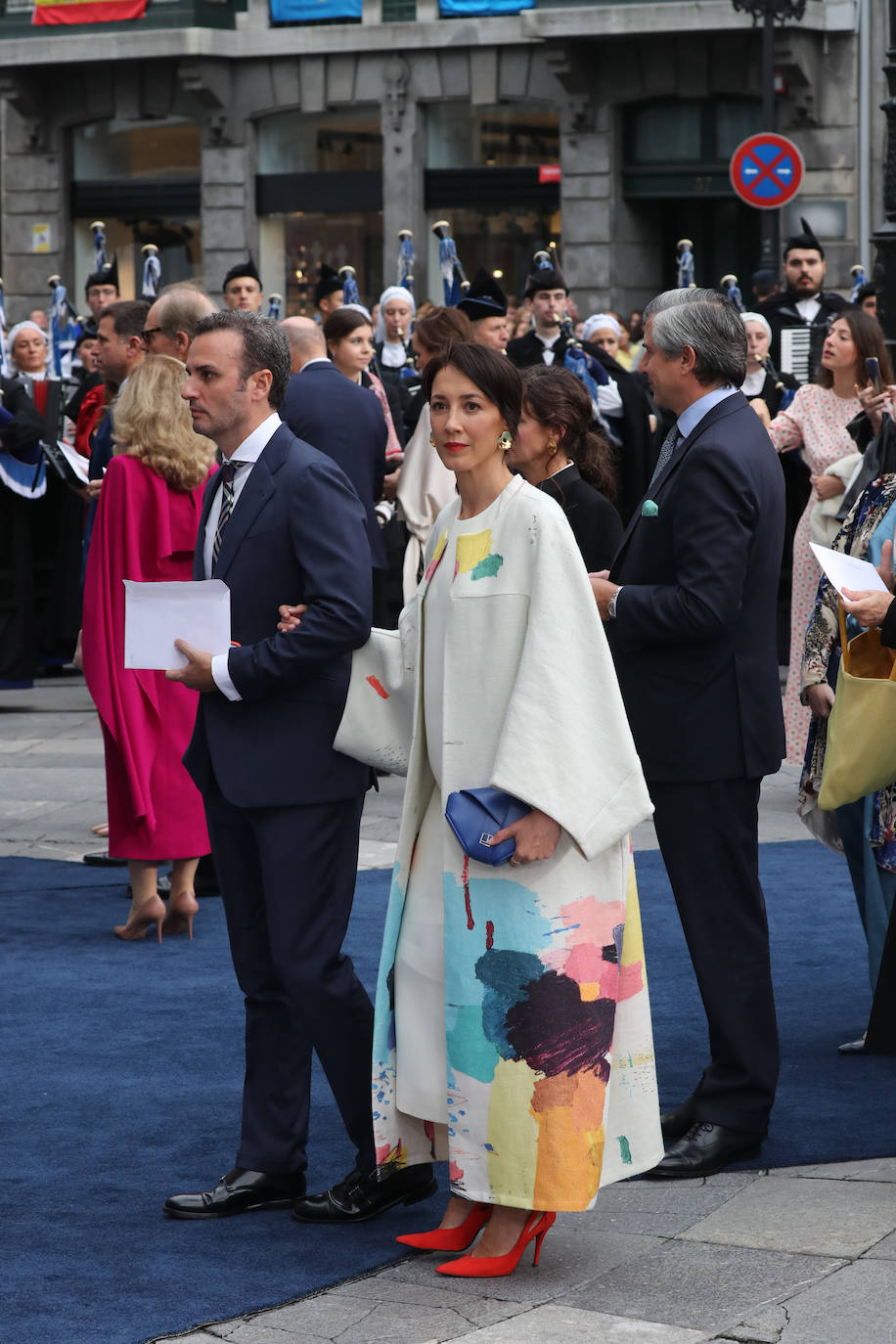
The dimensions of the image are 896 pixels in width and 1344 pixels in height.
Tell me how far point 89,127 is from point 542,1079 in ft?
90.8

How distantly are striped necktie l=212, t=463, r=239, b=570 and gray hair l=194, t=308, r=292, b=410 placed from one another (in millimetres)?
167

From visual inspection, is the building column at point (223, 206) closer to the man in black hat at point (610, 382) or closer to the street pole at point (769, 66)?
the street pole at point (769, 66)

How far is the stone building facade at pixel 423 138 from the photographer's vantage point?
24.9 m

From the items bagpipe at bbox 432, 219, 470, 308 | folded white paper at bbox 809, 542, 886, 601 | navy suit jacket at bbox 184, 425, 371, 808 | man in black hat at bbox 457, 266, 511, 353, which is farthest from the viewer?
bagpipe at bbox 432, 219, 470, 308

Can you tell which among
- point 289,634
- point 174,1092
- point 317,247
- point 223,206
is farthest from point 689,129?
point 289,634

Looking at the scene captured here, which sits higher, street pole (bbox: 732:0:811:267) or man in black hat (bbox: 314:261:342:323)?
street pole (bbox: 732:0:811:267)

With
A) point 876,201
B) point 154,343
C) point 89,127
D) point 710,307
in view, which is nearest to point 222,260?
point 89,127

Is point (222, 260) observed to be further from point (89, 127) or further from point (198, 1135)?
point (198, 1135)

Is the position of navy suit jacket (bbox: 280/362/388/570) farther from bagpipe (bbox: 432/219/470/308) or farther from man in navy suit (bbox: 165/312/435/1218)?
bagpipe (bbox: 432/219/470/308)

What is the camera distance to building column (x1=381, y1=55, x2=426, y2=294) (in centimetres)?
2753

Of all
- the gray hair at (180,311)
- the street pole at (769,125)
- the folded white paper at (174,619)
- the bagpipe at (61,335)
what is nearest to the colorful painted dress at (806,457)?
the gray hair at (180,311)

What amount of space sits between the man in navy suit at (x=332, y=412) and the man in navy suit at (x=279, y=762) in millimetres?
4188

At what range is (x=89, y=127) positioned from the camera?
29922 millimetres

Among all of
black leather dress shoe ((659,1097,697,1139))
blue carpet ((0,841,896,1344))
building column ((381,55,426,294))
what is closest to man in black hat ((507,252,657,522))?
blue carpet ((0,841,896,1344))
